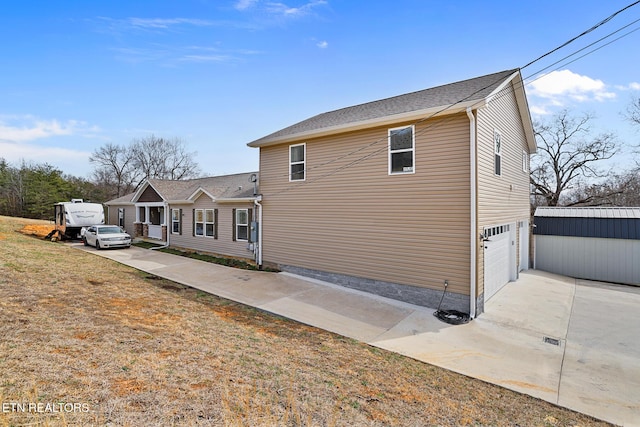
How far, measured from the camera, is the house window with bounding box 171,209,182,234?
17281 millimetres

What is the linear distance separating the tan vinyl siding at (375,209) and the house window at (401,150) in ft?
0.57

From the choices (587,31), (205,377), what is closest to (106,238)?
(205,377)

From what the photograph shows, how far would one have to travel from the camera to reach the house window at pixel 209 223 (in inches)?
603

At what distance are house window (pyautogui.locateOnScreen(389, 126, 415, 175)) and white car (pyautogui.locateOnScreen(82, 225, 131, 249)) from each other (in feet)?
51.9

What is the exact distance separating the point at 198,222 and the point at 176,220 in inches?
94.8

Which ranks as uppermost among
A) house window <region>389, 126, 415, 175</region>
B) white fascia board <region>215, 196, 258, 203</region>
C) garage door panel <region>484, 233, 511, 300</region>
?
house window <region>389, 126, 415, 175</region>

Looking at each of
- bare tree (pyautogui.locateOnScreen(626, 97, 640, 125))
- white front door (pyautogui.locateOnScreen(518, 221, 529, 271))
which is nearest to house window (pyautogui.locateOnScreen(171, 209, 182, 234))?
white front door (pyautogui.locateOnScreen(518, 221, 529, 271))

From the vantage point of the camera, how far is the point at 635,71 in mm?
11914

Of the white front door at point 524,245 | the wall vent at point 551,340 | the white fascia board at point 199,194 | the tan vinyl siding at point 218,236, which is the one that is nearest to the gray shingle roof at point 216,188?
the white fascia board at point 199,194

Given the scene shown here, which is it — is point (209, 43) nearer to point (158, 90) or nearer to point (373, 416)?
point (158, 90)

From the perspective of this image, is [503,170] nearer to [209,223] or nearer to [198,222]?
[209,223]

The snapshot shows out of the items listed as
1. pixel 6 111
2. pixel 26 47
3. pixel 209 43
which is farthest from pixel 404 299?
pixel 6 111

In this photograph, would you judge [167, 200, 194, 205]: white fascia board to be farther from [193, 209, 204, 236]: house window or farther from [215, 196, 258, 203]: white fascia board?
[215, 196, 258, 203]: white fascia board

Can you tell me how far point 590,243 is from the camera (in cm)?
1299
